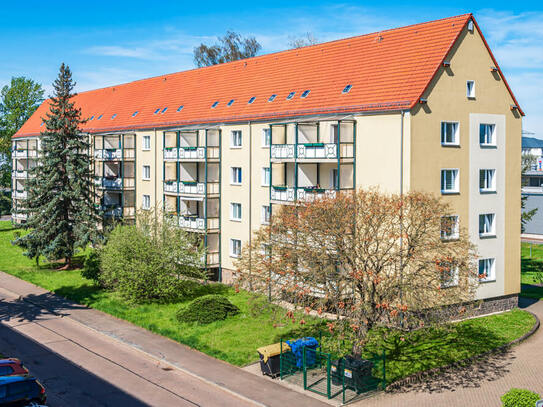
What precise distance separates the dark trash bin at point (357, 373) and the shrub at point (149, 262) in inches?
525

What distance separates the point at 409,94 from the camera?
89.1ft

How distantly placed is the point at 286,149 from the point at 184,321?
994cm

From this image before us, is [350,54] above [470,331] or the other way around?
above

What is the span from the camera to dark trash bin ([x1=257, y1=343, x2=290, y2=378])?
70.8 feet

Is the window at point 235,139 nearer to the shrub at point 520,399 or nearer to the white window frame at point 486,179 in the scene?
the white window frame at point 486,179

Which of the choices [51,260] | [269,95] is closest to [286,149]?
[269,95]

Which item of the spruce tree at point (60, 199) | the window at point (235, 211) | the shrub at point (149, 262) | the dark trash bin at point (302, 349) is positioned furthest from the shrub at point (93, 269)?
the dark trash bin at point (302, 349)

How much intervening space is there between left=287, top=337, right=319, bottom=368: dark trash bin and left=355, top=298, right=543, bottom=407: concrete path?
2.85 m

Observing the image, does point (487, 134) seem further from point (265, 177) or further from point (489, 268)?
point (265, 177)

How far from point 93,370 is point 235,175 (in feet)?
53.6

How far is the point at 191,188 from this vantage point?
123 ft

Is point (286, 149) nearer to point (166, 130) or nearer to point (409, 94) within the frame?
point (409, 94)

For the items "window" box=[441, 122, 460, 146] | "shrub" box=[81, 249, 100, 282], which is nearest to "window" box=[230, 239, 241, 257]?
"shrub" box=[81, 249, 100, 282]

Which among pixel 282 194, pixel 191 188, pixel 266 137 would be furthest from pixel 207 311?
pixel 191 188
